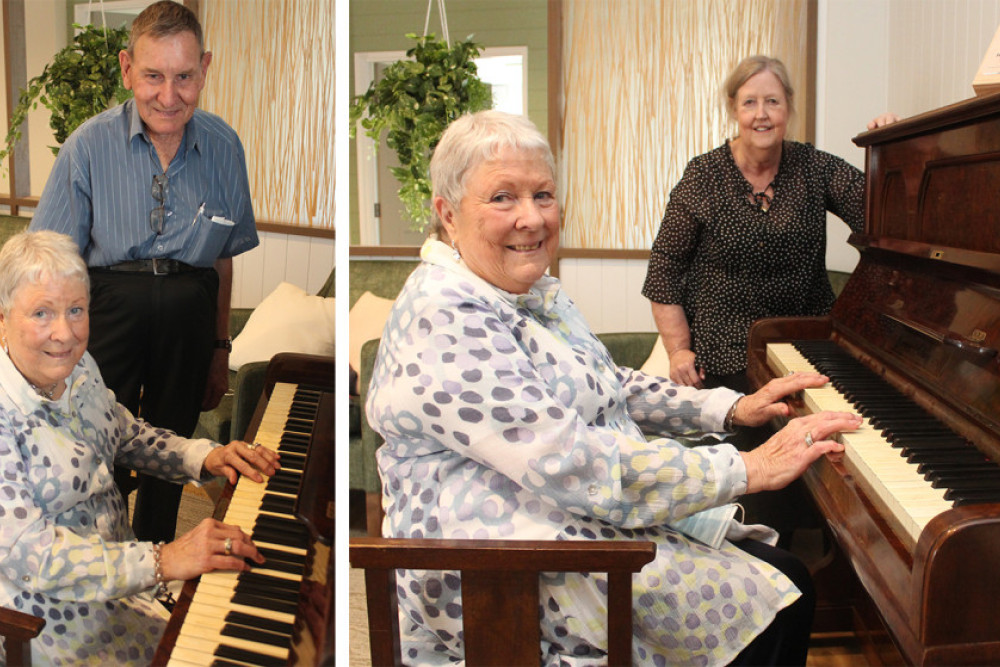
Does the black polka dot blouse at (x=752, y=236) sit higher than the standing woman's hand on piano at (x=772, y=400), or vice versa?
the black polka dot blouse at (x=752, y=236)

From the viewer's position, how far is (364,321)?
11.1 feet

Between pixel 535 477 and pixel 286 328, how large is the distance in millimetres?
418

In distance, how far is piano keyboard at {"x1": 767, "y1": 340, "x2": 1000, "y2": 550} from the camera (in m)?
1.14

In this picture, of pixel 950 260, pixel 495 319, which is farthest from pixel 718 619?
pixel 950 260

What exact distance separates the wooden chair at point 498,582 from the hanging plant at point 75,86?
0.62 meters

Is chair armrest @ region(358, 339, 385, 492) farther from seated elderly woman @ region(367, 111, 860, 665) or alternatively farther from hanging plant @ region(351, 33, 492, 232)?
seated elderly woman @ region(367, 111, 860, 665)

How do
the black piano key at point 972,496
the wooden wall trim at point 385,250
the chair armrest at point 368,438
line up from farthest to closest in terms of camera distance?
the wooden wall trim at point 385,250 < the chair armrest at point 368,438 < the black piano key at point 972,496

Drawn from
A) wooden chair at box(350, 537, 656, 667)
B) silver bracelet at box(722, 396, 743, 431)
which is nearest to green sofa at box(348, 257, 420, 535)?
silver bracelet at box(722, 396, 743, 431)

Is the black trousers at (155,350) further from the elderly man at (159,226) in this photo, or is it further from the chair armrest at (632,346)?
the chair armrest at (632,346)

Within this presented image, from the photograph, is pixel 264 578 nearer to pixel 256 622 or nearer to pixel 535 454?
pixel 256 622

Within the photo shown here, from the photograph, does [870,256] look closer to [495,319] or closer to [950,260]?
[950,260]

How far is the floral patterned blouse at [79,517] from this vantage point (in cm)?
81

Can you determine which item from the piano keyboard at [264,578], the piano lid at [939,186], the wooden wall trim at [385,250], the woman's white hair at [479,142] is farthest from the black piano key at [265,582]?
the wooden wall trim at [385,250]

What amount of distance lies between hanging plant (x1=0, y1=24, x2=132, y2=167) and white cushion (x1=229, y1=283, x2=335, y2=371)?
0.81 ft
